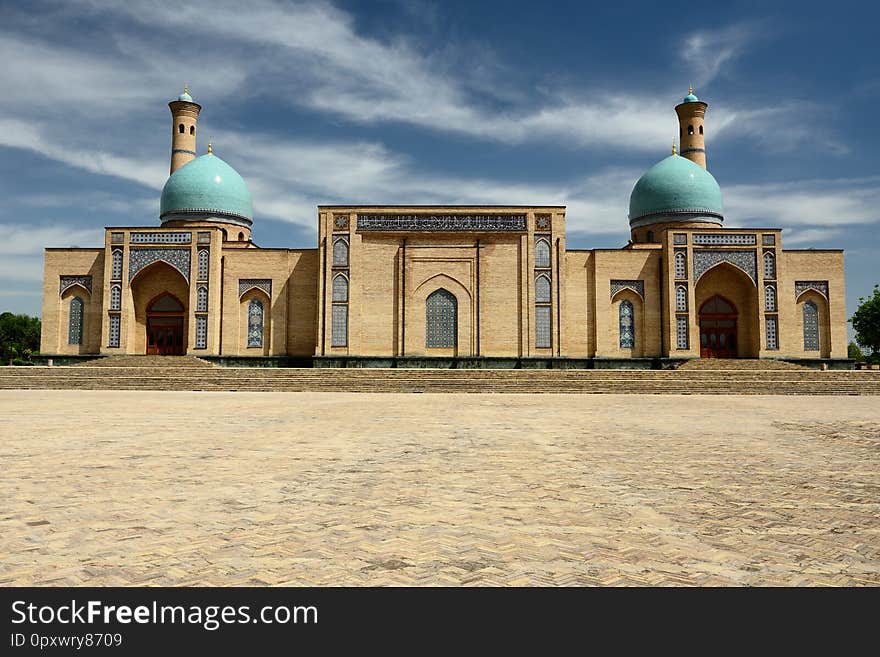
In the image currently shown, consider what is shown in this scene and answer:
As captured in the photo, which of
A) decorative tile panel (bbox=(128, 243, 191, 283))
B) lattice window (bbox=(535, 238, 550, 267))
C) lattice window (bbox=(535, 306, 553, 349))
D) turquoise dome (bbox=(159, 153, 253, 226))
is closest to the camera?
lattice window (bbox=(535, 306, 553, 349))

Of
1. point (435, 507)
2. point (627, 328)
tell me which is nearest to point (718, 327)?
point (627, 328)

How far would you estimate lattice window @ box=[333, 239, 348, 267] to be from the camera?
25.4 meters

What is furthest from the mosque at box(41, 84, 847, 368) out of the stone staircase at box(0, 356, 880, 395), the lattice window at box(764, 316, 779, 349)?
the stone staircase at box(0, 356, 880, 395)

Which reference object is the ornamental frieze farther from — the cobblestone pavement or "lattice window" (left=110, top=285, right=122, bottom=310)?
the cobblestone pavement

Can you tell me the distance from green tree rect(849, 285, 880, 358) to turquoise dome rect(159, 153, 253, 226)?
3771 centimetres

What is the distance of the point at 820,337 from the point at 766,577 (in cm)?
2689

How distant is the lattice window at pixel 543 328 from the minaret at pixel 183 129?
19.1 m

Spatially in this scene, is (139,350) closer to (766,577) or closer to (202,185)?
(202,185)

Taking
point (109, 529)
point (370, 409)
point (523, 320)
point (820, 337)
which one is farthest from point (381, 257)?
point (109, 529)

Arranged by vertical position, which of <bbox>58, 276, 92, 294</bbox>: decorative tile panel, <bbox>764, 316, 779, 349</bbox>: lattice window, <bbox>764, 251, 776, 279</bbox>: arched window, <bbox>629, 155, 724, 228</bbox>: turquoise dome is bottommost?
<bbox>764, 316, 779, 349</bbox>: lattice window
